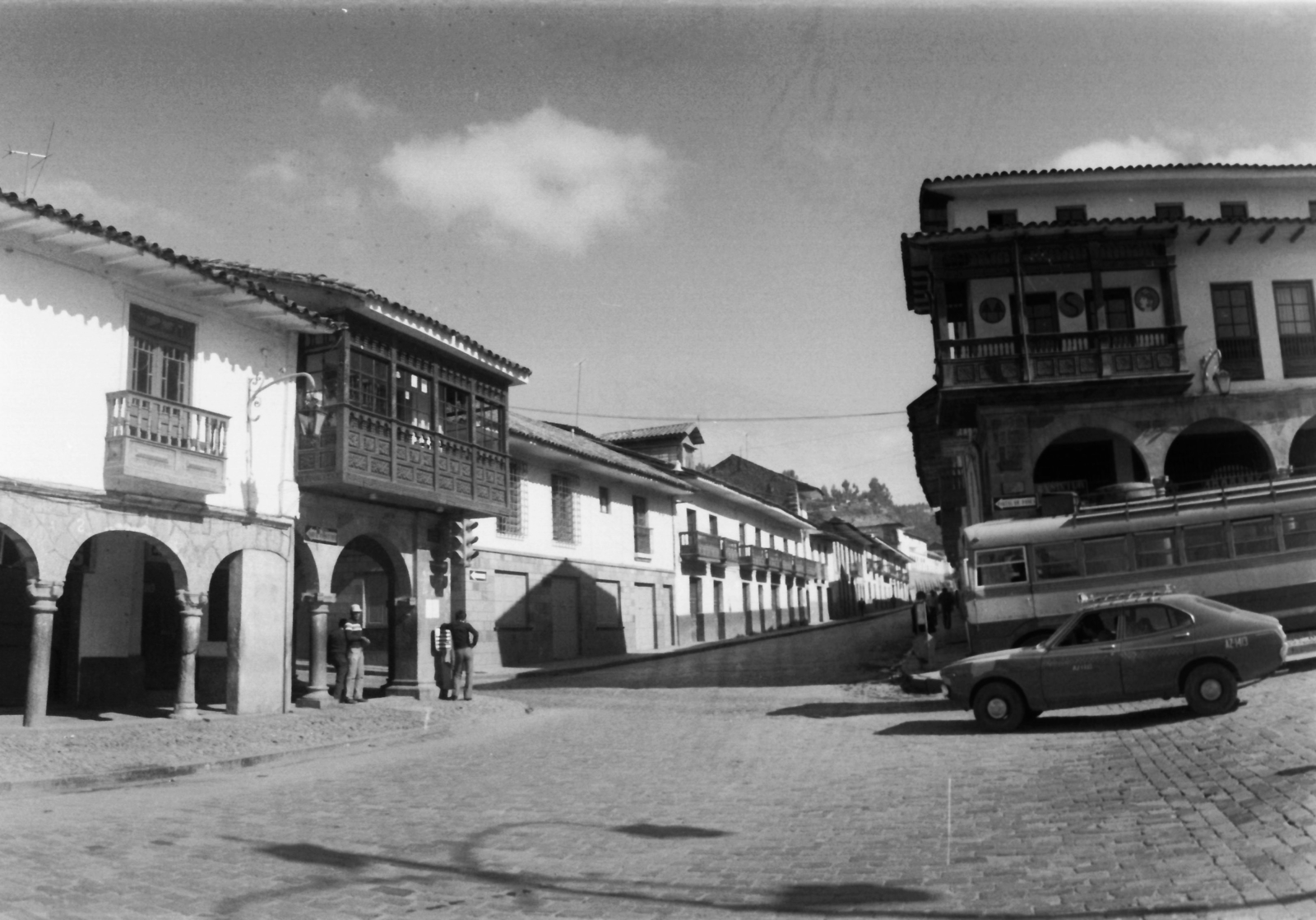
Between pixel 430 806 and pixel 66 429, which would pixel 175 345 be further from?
pixel 430 806

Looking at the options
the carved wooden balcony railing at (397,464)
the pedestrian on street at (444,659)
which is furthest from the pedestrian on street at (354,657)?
the carved wooden balcony railing at (397,464)

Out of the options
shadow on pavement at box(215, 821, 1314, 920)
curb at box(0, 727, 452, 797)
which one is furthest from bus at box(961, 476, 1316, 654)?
shadow on pavement at box(215, 821, 1314, 920)

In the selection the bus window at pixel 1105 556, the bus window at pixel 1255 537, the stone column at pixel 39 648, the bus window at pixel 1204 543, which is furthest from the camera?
the bus window at pixel 1105 556

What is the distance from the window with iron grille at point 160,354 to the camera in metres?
15.5

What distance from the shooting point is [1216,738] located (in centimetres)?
1016

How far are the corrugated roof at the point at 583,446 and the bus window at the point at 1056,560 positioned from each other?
1326cm

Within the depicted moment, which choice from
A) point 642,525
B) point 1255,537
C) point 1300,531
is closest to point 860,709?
point 1255,537

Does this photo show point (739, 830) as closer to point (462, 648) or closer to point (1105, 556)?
point (1105, 556)

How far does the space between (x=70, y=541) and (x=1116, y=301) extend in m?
19.3

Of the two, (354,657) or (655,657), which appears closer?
(354,657)

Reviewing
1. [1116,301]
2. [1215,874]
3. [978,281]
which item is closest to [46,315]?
[1215,874]

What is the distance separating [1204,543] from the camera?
53.1 ft

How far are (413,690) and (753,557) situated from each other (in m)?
29.2

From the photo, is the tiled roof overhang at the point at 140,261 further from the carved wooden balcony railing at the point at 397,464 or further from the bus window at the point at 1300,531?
the bus window at the point at 1300,531
